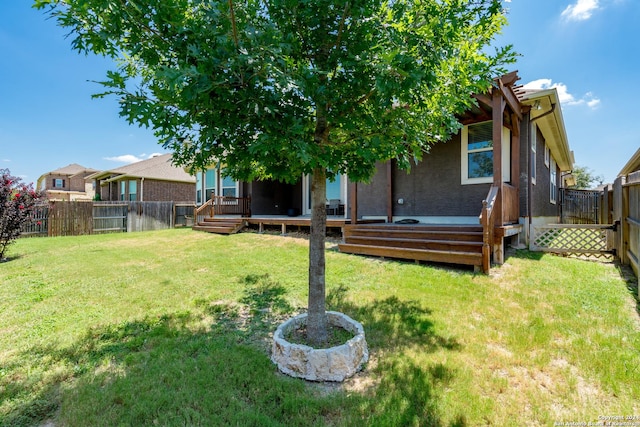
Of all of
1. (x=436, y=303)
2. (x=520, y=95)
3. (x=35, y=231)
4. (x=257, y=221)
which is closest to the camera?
(x=436, y=303)

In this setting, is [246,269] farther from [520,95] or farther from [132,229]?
[132,229]

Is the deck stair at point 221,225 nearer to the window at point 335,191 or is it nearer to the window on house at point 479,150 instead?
the window at point 335,191

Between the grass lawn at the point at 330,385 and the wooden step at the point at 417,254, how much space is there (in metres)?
0.31

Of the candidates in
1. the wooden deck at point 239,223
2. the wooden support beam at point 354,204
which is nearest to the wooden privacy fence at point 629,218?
the wooden support beam at point 354,204

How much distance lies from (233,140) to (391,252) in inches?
201

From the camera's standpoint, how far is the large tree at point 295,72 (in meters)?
1.89

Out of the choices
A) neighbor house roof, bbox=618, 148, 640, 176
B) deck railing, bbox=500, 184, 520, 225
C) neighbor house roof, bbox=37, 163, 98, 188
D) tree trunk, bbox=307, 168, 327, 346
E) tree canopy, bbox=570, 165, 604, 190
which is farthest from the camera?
neighbor house roof, bbox=37, 163, 98, 188

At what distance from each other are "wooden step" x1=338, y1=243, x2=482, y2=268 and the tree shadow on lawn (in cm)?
254

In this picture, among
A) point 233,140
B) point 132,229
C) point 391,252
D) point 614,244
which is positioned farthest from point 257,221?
point 614,244

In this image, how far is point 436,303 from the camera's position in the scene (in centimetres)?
416

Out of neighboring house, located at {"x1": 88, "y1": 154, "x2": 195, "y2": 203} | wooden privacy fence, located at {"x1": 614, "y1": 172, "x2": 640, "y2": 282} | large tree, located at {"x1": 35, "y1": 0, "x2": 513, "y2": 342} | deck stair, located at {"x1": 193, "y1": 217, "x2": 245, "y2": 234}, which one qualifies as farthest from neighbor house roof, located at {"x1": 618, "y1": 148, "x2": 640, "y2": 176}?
neighboring house, located at {"x1": 88, "y1": 154, "x2": 195, "y2": 203}

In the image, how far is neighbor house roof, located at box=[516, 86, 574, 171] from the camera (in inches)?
286

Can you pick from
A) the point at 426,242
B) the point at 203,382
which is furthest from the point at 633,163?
the point at 203,382

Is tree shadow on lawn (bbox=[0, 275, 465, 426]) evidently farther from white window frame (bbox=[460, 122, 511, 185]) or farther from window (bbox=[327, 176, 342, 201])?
window (bbox=[327, 176, 342, 201])
